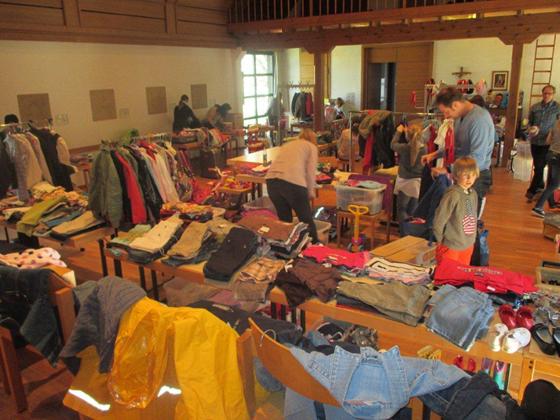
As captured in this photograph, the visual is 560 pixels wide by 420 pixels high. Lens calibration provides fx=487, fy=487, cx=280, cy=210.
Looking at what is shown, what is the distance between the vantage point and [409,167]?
514 cm

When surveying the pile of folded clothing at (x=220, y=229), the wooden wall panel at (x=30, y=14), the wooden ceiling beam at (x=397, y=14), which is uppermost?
the wooden ceiling beam at (x=397, y=14)

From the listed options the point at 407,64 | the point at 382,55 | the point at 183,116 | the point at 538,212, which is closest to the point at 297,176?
the point at 538,212

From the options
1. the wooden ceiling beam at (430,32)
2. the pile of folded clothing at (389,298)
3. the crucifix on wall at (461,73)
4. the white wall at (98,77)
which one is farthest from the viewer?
the crucifix on wall at (461,73)

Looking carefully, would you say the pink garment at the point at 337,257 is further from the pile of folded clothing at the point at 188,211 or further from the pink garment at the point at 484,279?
the pile of folded clothing at the point at 188,211

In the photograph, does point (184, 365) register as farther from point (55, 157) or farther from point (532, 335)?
point (55, 157)

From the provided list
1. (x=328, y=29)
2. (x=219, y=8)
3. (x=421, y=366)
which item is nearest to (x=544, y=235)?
(x=421, y=366)

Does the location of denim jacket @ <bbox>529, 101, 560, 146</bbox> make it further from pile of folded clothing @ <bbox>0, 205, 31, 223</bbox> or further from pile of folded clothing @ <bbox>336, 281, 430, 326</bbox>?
pile of folded clothing @ <bbox>0, 205, 31, 223</bbox>


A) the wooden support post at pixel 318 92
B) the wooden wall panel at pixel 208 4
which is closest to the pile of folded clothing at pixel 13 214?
the wooden wall panel at pixel 208 4

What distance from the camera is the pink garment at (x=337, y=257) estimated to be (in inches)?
109

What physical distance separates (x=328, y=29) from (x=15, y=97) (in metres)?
6.22

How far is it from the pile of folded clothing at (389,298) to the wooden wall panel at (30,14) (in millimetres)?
6996

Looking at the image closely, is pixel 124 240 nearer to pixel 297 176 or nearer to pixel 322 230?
pixel 297 176

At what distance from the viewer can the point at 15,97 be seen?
7.35m

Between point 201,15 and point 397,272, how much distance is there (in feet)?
31.1
